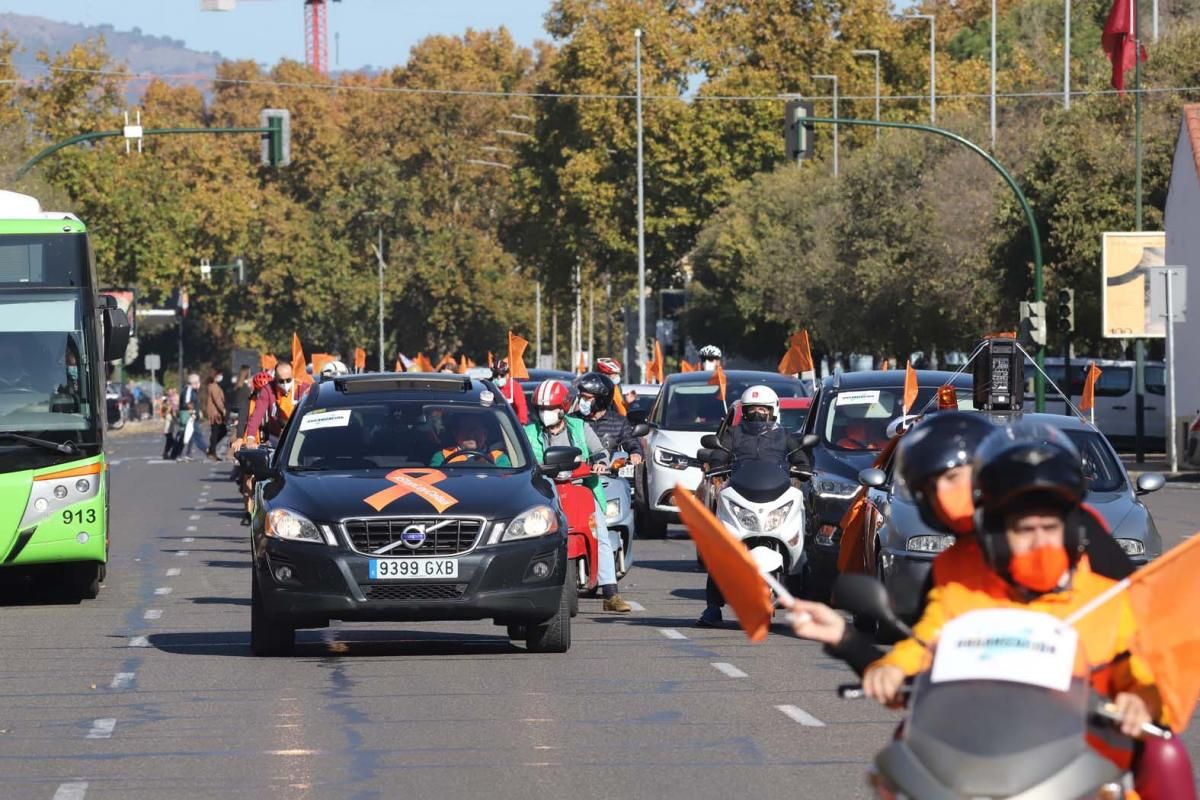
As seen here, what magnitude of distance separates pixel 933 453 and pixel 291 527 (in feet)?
28.4

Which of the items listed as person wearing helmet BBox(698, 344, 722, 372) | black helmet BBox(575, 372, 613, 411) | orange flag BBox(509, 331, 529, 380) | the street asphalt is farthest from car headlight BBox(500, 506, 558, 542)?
person wearing helmet BBox(698, 344, 722, 372)

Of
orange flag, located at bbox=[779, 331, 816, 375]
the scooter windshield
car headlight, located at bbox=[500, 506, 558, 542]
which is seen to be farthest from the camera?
orange flag, located at bbox=[779, 331, 816, 375]

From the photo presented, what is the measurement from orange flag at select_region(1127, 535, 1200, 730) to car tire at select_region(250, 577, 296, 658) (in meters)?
9.32

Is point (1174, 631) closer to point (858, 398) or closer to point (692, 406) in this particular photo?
point (858, 398)

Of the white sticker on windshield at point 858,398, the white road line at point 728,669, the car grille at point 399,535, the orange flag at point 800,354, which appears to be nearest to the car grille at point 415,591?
the car grille at point 399,535

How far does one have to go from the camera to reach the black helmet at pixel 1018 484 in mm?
5133

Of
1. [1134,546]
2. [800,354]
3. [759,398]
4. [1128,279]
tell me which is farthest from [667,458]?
[1128,279]

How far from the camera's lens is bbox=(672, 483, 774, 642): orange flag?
5.41 meters

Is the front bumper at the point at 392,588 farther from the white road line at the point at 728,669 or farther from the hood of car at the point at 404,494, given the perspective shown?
the white road line at the point at 728,669

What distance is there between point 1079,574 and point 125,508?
29.4 metres

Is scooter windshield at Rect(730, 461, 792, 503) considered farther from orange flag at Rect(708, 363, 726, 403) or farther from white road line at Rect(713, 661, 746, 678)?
orange flag at Rect(708, 363, 726, 403)

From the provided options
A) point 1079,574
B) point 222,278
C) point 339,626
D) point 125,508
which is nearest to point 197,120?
point 222,278

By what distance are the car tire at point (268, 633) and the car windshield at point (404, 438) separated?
35.7 inches

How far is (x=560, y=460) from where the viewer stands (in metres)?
14.9
